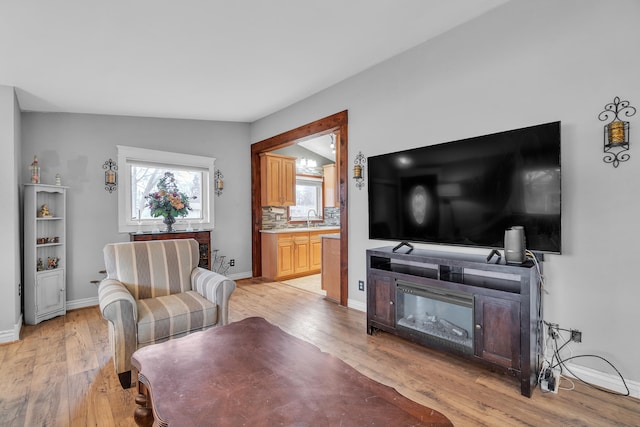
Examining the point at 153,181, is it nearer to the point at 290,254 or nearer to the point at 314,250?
the point at 290,254

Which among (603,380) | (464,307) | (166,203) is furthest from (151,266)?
(603,380)

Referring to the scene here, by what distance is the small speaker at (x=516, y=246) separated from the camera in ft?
6.80

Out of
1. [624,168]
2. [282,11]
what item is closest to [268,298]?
[282,11]

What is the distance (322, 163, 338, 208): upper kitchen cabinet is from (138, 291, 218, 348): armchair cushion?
14.4ft

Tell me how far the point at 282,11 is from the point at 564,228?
261 centimetres

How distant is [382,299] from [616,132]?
2.04 metres

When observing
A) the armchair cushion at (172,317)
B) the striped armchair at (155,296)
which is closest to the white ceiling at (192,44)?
the striped armchair at (155,296)

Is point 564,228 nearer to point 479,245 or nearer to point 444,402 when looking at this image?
point 479,245

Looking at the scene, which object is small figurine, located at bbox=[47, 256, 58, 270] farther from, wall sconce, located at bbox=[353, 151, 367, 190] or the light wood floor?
wall sconce, located at bbox=[353, 151, 367, 190]

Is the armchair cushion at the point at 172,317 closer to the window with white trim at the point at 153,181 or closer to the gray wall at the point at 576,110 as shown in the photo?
the window with white trim at the point at 153,181

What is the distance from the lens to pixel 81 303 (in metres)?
3.90

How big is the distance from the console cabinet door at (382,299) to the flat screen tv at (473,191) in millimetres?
464

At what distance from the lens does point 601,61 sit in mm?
2027

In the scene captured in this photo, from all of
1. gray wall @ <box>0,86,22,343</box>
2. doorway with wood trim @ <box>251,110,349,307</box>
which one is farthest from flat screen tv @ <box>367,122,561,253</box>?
gray wall @ <box>0,86,22,343</box>
